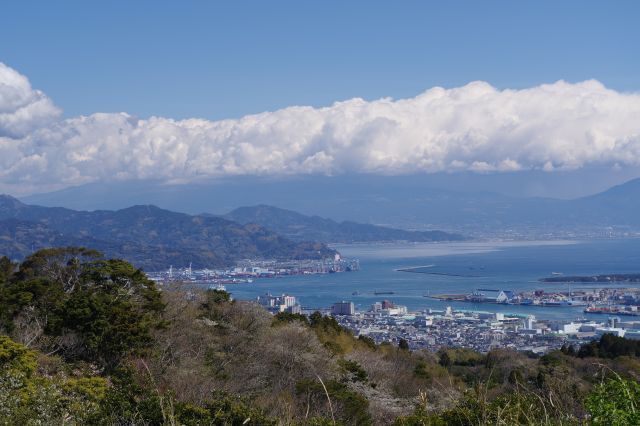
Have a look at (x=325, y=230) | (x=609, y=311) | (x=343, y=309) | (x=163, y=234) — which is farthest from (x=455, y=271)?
(x=325, y=230)

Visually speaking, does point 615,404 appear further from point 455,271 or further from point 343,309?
point 455,271

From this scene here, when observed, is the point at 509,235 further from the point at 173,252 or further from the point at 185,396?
the point at 185,396

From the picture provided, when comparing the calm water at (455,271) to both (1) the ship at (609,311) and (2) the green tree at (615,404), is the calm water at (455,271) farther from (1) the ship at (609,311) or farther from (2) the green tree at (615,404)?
(2) the green tree at (615,404)

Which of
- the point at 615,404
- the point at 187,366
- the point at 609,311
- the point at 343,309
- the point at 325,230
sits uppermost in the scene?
the point at 325,230

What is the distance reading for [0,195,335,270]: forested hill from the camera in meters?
89.9

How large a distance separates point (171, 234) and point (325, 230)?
156 feet

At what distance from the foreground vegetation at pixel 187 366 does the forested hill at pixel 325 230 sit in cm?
11633

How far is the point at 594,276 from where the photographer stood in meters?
77.2

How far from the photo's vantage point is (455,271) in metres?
92.4

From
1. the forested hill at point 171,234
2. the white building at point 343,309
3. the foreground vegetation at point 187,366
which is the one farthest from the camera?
the forested hill at point 171,234

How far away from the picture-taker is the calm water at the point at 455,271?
65.9 meters

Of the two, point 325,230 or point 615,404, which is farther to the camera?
point 325,230

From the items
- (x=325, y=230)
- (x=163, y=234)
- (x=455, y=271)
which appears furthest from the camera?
(x=325, y=230)

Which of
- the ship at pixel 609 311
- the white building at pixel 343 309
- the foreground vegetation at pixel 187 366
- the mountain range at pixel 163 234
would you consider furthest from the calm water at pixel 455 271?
the foreground vegetation at pixel 187 366
